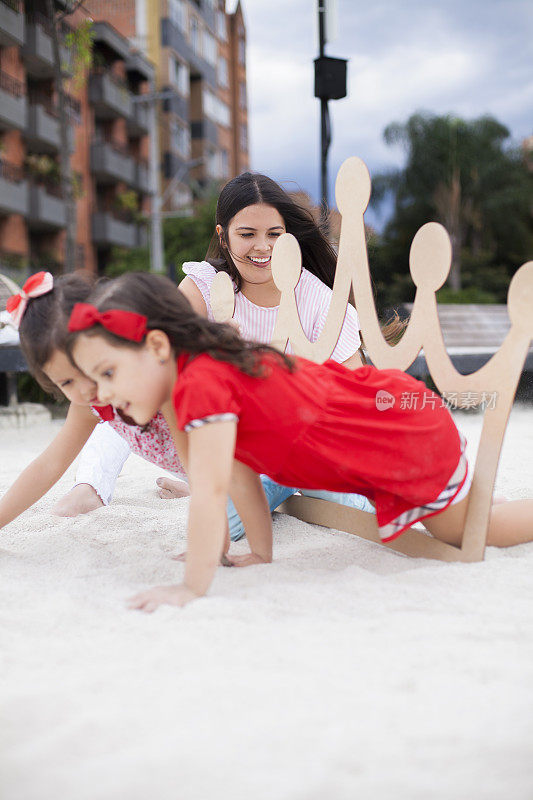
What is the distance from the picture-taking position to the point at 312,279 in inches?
94.0

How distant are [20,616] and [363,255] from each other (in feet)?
3.99

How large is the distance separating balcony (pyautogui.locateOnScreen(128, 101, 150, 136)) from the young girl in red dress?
2019 centimetres

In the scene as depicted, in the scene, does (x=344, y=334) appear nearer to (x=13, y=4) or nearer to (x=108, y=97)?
(x=13, y=4)

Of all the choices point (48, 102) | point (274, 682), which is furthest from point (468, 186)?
point (274, 682)

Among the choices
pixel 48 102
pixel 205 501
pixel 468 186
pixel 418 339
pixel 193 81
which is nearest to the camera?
pixel 205 501

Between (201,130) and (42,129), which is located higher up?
(201,130)

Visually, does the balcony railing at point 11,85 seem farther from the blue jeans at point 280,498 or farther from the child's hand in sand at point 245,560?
the child's hand in sand at point 245,560

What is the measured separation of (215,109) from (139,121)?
581 centimetres

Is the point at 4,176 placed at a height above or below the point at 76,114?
below

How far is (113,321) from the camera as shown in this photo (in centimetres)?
131

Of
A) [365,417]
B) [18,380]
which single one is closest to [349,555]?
[365,417]

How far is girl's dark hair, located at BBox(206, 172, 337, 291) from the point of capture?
2.30 meters

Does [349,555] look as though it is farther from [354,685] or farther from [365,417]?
[354,685]

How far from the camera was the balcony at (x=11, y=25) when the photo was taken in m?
14.1
